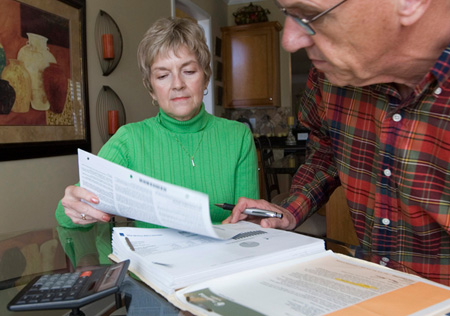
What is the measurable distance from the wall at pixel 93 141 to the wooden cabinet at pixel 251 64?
186 cm

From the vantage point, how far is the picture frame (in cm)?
211

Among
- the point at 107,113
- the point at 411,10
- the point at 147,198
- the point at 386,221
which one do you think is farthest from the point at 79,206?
the point at 107,113

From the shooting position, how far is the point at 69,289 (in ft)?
2.00

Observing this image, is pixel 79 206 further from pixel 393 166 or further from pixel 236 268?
pixel 393 166

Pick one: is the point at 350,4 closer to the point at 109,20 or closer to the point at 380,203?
the point at 380,203

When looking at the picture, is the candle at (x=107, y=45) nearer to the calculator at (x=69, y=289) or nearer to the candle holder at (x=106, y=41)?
the candle holder at (x=106, y=41)

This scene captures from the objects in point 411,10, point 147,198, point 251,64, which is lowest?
point 147,198

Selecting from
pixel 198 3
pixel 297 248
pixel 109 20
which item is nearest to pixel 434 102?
pixel 297 248

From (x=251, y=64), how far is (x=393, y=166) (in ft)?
16.7

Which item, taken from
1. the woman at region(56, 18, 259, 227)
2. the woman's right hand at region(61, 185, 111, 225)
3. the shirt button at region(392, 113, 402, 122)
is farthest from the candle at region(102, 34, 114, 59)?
the shirt button at region(392, 113, 402, 122)

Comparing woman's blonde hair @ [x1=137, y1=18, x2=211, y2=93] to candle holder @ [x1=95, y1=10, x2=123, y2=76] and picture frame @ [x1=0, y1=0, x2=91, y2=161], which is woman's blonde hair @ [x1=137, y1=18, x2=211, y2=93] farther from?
candle holder @ [x1=95, y1=10, x2=123, y2=76]

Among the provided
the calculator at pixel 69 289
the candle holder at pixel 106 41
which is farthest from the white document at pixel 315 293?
the candle holder at pixel 106 41

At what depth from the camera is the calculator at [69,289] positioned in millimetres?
568

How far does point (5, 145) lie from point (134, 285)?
174cm
